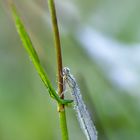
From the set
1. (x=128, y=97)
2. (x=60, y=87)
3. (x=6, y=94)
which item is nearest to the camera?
(x=60, y=87)

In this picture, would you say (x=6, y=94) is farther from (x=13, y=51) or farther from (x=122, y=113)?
(x=122, y=113)

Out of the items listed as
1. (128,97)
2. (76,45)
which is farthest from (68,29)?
(128,97)

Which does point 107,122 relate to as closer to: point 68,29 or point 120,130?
point 120,130

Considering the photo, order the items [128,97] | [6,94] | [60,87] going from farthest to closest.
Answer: [6,94] < [128,97] < [60,87]

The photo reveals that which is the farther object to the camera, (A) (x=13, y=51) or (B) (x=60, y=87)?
(A) (x=13, y=51)

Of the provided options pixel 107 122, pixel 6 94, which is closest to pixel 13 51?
pixel 6 94

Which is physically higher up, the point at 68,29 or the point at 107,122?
the point at 68,29
